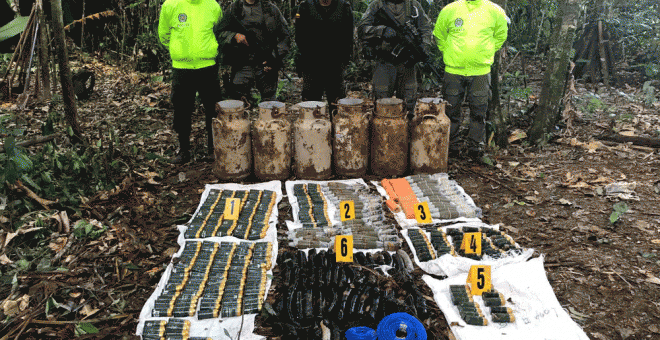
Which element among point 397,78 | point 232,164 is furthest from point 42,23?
point 397,78

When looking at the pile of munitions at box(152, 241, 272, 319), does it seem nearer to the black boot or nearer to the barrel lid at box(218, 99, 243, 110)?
the barrel lid at box(218, 99, 243, 110)

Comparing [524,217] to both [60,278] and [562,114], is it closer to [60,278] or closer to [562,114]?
[562,114]

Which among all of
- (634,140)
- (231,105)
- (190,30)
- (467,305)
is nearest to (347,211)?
(467,305)

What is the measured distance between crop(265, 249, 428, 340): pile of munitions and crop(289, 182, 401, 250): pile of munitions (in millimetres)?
211

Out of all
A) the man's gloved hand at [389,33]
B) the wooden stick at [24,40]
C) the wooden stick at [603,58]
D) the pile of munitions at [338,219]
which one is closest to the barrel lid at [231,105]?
the pile of munitions at [338,219]

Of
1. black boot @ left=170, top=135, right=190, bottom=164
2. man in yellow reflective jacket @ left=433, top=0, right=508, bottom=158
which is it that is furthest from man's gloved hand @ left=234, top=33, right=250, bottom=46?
man in yellow reflective jacket @ left=433, top=0, right=508, bottom=158

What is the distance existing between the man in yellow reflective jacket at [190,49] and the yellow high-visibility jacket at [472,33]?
288 centimetres

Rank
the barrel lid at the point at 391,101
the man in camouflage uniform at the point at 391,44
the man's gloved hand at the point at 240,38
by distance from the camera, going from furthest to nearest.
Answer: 1. the man in camouflage uniform at the point at 391,44
2. the man's gloved hand at the point at 240,38
3. the barrel lid at the point at 391,101

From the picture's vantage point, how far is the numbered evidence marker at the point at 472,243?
4414 mm

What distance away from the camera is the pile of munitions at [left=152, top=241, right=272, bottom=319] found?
373 cm

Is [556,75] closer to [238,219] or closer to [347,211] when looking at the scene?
[347,211]

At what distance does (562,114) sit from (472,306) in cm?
504

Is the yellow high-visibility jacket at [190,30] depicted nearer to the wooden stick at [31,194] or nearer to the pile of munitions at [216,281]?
the wooden stick at [31,194]

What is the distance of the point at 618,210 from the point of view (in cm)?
512
